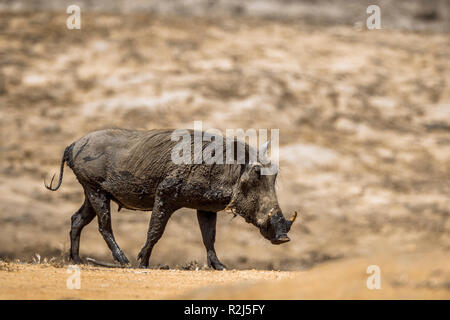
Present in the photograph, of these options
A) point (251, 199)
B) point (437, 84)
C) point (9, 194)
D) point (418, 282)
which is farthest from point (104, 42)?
point (418, 282)

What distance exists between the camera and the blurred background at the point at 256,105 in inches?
675

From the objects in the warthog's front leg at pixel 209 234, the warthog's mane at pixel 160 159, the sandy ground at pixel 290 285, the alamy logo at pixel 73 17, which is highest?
the alamy logo at pixel 73 17

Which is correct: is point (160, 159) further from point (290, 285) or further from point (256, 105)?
point (256, 105)

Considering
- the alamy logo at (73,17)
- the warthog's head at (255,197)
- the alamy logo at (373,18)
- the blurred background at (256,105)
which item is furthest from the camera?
the alamy logo at (373,18)

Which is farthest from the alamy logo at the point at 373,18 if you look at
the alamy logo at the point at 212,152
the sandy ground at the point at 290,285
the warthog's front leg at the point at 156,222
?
the sandy ground at the point at 290,285

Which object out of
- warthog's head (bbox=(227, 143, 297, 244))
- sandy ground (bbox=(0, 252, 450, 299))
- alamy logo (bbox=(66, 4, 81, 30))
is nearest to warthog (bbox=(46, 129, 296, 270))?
warthog's head (bbox=(227, 143, 297, 244))

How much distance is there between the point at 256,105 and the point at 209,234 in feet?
43.5

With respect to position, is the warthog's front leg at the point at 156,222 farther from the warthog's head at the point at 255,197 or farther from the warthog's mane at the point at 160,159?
the warthog's head at the point at 255,197

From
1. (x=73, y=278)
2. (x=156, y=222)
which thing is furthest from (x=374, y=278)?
(x=156, y=222)

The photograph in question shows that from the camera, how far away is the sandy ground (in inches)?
201

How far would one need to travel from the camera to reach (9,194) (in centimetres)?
1761

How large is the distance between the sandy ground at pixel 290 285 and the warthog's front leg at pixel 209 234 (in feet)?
5.93

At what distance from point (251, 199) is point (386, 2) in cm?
2374

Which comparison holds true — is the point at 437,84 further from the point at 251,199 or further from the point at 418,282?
the point at 418,282
